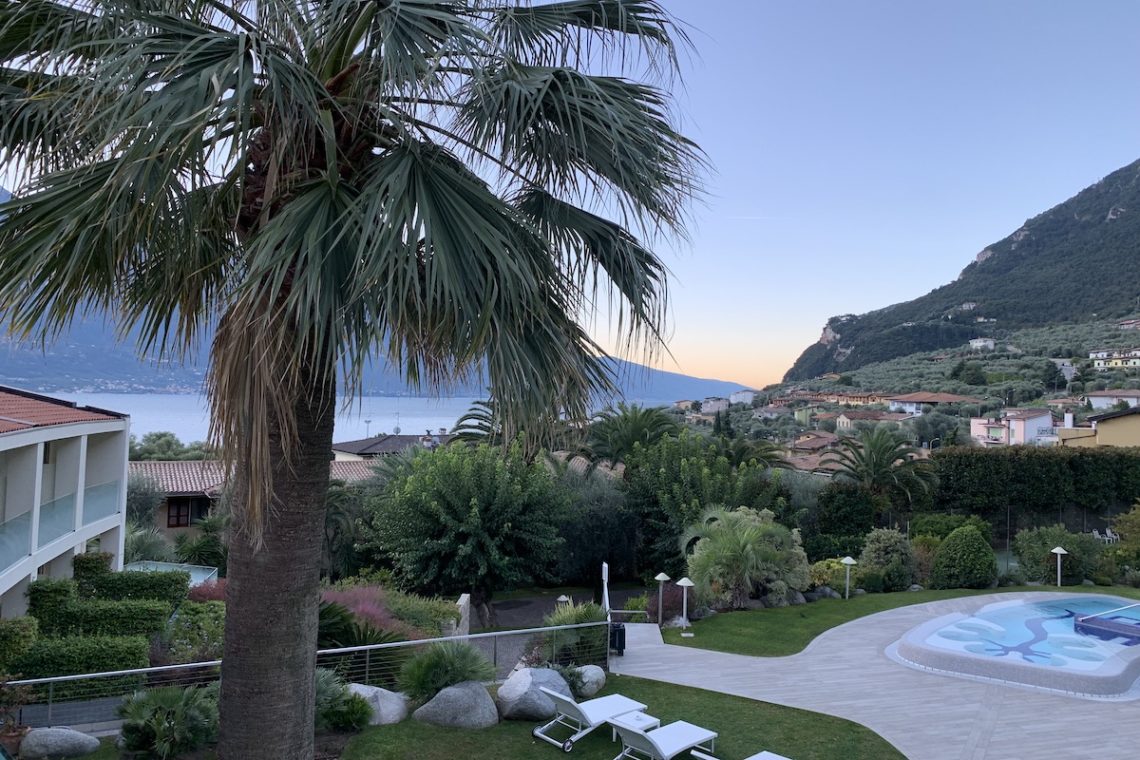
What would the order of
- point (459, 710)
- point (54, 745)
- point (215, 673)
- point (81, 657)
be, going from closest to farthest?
point (54, 745) → point (459, 710) → point (215, 673) → point (81, 657)

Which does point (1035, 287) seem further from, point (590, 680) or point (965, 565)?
point (590, 680)

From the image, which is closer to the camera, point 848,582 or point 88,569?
point 88,569

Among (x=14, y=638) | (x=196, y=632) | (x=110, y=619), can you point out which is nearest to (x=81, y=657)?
(x=14, y=638)

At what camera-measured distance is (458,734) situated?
8367mm

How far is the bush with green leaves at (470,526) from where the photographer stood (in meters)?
19.5

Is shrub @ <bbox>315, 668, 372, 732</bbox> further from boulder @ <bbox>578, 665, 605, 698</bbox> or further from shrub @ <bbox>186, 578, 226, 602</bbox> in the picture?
shrub @ <bbox>186, 578, 226, 602</bbox>

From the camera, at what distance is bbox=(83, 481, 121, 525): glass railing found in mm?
16531

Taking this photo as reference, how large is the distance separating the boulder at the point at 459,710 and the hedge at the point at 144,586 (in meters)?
7.46

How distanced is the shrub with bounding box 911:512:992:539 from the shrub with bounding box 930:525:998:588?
506 centimetres

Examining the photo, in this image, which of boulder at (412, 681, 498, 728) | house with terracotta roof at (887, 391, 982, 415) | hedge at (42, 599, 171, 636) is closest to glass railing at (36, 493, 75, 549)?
hedge at (42, 599, 171, 636)

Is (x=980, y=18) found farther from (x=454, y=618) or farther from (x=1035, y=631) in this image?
(x=454, y=618)

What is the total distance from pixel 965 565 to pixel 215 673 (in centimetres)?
1728

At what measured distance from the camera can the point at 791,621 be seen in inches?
600

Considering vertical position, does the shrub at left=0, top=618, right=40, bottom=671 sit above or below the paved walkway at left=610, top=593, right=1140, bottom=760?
above
